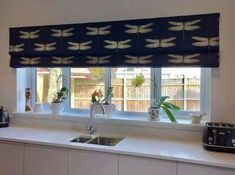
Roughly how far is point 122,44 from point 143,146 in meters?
0.98

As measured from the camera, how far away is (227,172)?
1571mm

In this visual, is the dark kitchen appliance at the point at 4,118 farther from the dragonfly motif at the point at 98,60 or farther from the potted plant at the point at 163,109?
the potted plant at the point at 163,109

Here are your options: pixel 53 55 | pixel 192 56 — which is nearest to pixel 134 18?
pixel 192 56

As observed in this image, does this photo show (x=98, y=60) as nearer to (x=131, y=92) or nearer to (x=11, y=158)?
(x=131, y=92)

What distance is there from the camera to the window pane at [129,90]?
248 cm

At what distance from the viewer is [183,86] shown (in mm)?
2387

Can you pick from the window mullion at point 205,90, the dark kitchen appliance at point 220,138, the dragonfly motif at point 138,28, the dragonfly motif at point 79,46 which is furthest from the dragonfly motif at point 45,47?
the dark kitchen appliance at point 220,138

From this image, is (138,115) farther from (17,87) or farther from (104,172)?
(17,87)

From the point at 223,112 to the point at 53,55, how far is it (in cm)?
175

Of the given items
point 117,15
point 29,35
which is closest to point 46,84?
point 29,35

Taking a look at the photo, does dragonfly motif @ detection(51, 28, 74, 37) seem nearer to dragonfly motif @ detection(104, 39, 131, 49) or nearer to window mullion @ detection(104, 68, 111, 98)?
dragonfly motif @ detection(104, 39, 131, 49)

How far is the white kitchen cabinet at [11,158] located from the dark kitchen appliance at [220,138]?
5.07 ft

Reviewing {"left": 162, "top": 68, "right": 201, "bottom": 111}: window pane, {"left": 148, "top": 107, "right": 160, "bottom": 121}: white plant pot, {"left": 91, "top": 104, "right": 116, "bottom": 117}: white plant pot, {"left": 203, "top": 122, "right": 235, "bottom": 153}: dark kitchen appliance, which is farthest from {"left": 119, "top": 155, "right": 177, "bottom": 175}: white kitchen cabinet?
{"left": 162, "top": 68, "right": 201, "bottom": 111}: window pane

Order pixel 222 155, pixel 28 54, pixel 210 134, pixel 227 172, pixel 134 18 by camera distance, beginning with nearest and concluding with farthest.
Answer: pixel 227 172 → pixel 222 155 → pixel 210 134 → pixel 134 18 → pixel 28 54
